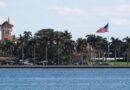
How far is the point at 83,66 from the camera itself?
19950cm

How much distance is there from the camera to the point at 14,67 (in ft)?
654
